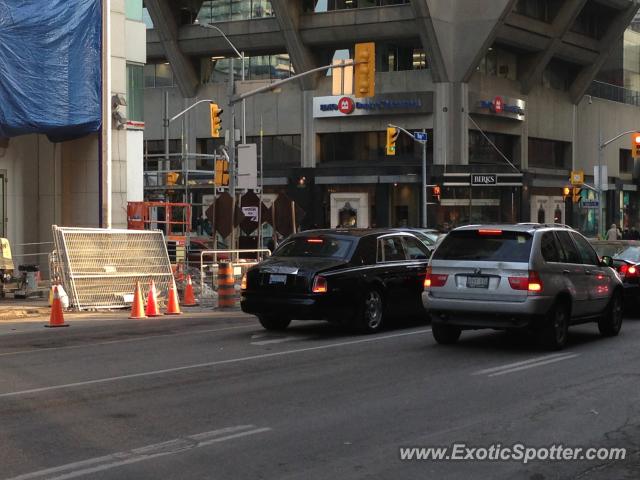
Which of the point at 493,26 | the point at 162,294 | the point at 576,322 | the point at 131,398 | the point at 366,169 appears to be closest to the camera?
the point at 131,398

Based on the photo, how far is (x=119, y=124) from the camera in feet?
89.6

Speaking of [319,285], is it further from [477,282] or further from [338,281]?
[477,282]

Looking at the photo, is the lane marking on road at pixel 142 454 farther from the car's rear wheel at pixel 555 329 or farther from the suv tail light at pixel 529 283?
the car's rear wheel at pixel 555 329

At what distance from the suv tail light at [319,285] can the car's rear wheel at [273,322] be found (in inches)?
59.5

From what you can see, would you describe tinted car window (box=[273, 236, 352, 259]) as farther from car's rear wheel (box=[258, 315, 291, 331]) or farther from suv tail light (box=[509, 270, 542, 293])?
suv tail light (box=[509, 270, 542, 293])

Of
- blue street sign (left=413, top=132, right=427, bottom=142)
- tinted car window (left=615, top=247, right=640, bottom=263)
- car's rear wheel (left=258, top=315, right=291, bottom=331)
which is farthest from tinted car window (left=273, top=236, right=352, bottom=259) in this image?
blue street sign (left=413, top=132, right=427, bottom=142)

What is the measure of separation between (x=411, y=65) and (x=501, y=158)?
840 centimetres

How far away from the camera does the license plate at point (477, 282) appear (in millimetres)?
12641

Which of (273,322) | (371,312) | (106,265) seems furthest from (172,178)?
(371,312)

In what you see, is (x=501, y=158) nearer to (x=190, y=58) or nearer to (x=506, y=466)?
(x=190, y=58)

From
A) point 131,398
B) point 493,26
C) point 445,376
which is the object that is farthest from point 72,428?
point 493,26

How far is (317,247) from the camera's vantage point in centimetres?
1516

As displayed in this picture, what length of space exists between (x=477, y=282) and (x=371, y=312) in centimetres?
270

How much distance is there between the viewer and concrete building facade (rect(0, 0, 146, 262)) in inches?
1056
